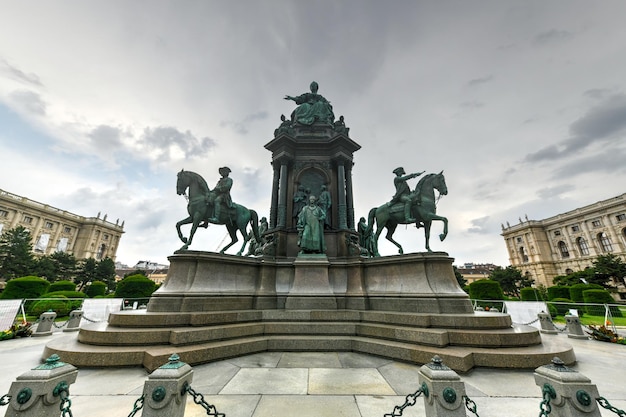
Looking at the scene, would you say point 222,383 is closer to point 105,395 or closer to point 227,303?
point 105,395

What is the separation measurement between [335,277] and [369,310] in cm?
178

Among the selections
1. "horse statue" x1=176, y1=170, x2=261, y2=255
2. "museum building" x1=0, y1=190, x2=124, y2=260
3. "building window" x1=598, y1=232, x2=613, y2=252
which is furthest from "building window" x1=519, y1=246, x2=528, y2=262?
"museum building" x1=0, y1=190, x2=124, y2=260

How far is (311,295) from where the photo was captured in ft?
30.1

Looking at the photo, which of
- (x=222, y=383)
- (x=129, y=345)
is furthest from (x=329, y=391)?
Result: (x=129, y=345)

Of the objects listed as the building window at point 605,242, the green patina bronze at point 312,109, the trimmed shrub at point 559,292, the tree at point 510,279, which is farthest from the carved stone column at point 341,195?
the building window at point 605,242

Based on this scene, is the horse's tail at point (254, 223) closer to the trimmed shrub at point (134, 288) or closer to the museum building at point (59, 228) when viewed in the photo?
the trimmed shrub at point (134, 288)

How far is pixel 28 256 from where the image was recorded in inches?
1797

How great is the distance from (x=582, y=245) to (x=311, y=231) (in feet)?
322

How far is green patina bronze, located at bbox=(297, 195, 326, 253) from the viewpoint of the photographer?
33.9ft

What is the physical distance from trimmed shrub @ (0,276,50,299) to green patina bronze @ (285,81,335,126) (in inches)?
1203

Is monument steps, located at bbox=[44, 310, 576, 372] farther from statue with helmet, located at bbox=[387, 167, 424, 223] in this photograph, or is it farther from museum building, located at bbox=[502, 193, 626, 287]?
museum building, located at bbox=[502, 193, 626, 287]

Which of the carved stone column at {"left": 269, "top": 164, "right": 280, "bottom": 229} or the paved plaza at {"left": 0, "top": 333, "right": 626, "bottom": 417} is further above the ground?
the carved stone column at {"left": 269, "top": 164, "right": 280, "bottom": 229}

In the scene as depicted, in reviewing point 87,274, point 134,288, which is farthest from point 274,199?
point 87,274

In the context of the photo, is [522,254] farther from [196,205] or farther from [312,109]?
[196,205]
